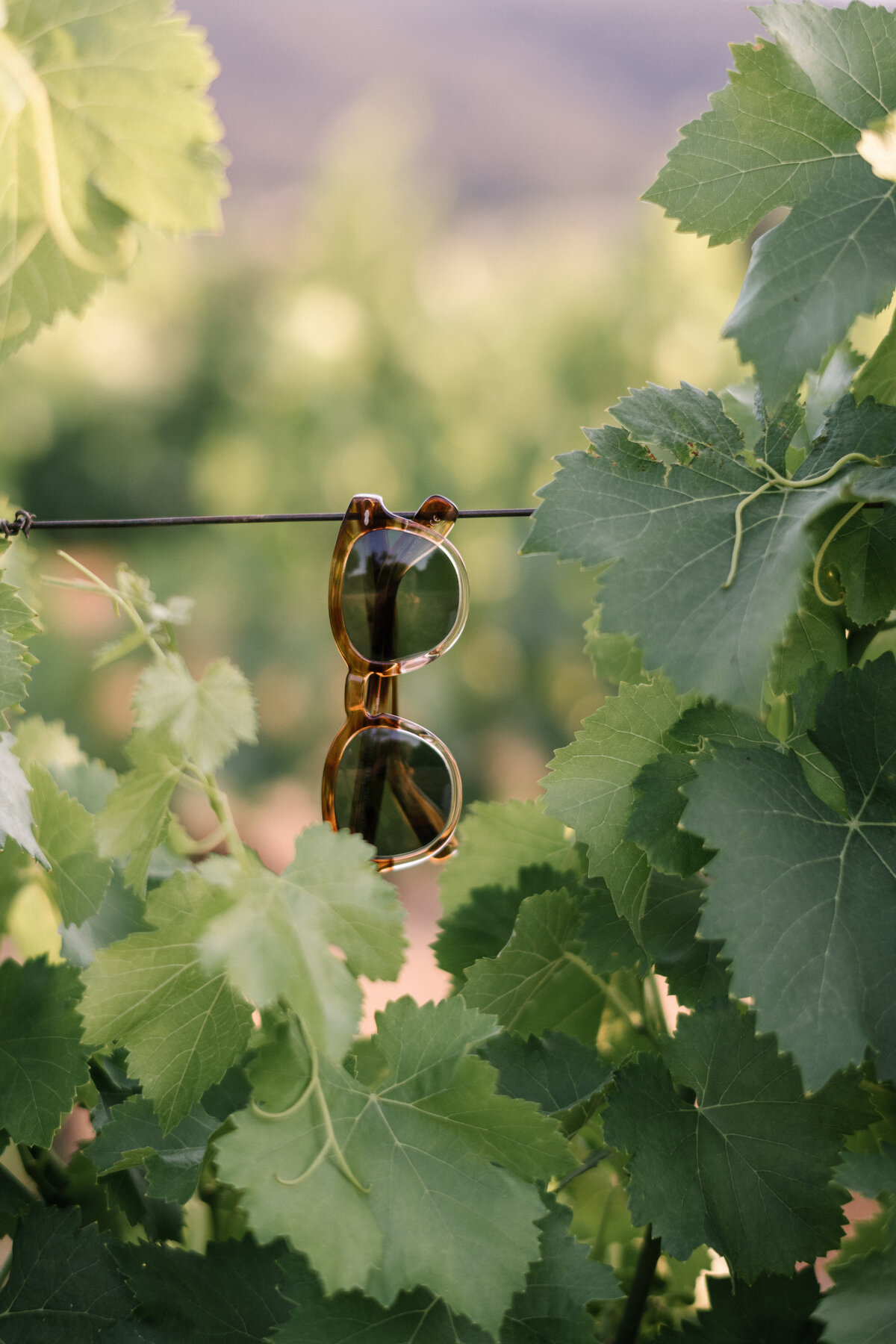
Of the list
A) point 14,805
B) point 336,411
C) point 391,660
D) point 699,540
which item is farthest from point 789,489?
point 336,411

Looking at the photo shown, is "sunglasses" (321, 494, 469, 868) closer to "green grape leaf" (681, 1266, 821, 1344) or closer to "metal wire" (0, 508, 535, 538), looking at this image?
"metal wire" (0, 508, 535, 538)

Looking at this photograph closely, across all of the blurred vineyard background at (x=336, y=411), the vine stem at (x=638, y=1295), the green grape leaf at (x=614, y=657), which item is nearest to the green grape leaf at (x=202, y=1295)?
the vine stem at (x=638, y=1295)

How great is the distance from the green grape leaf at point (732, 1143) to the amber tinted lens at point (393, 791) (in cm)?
→ 10

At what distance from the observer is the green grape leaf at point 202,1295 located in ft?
0.95

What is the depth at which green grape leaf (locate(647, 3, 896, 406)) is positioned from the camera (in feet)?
0.81

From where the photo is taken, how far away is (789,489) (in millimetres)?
273

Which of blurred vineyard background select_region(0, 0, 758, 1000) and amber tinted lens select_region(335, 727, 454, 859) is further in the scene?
blurred vineyard background select_region(0, 0, 758, 1000)

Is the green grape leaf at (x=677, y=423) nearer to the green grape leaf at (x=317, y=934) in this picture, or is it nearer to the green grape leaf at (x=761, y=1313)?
the green grape leaf at (x=317, y=934)

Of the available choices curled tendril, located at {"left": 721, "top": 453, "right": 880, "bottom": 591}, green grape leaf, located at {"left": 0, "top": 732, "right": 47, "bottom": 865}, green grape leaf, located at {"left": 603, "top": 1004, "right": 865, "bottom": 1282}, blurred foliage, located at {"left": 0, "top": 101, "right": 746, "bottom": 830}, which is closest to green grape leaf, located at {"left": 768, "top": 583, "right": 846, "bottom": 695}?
curled tendril, located at {"left": 721, "top": 453, "right": 880, "bottom": 591}

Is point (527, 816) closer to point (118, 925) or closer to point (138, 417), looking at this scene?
point (118, 925)

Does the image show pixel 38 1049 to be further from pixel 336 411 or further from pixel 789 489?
pixel 336 411

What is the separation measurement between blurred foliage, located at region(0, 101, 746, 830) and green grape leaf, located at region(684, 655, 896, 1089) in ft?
5.17

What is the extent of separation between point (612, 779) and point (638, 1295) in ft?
0.58

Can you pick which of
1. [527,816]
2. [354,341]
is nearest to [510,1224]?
[527,816]
